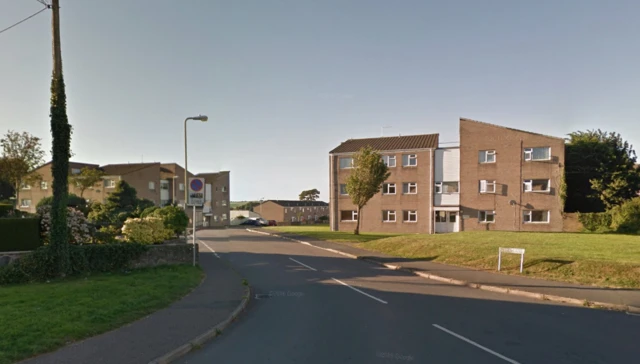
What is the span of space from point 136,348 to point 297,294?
561 centimetres

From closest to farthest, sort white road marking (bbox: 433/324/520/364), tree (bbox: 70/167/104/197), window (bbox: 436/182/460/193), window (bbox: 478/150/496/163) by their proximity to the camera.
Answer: white road marking (bbox: 433/324/520/364)
window (bbox: 478/150/496/163)
window (bbox: 436/182/460/193)
tree (bbox: 70/167/104/197)

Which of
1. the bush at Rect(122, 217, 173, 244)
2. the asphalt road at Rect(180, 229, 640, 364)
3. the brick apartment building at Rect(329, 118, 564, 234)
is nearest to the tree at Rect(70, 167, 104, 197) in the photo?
the brick apartment building at Rect(329, 118, 564, 234)

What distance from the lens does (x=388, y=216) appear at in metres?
43.0

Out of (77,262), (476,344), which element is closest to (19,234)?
(77,262)

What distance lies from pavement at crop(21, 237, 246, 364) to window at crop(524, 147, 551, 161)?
1365 inches

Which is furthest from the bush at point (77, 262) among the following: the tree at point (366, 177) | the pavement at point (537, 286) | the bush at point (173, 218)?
the tree at point (366, 177)

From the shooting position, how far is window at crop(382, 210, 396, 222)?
4279cm

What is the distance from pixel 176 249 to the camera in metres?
15.4

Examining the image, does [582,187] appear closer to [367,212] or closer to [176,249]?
[367,212]

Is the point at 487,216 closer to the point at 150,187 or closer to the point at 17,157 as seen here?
the point at 17,157

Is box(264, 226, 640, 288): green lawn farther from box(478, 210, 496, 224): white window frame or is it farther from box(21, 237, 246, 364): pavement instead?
box(478, 210, 496, 224): white window frame

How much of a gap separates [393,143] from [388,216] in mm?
8418

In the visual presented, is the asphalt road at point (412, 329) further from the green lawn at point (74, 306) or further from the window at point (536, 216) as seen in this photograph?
the window at point (536, 216)

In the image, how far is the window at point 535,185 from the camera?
3678 centimetres
